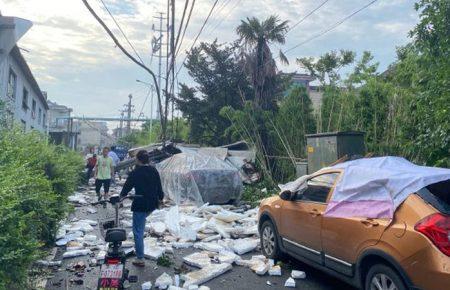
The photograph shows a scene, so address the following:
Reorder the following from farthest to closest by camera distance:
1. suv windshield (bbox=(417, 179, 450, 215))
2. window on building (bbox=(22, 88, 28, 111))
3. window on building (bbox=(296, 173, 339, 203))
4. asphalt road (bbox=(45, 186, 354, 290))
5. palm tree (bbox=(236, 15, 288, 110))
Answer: window on building (bbox=(22, 88, 28, 111)), palm tree (bbox=(236, 15, 288, 110)), asphalt road (bbox=(45, 186, 354, 290)), window on building (bbox=(296, 173, 339, 203)), suv windshield (bbox=(417, 179, 450, 215))

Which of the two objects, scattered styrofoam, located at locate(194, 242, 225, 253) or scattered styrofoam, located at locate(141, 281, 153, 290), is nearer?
scattered styrofoam, located at locate(141, 281, 153, 290)

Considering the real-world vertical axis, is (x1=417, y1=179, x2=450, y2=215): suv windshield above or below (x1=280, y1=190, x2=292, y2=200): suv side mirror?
above

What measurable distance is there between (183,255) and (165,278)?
5.46 feet

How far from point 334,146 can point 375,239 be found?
612 centimetres

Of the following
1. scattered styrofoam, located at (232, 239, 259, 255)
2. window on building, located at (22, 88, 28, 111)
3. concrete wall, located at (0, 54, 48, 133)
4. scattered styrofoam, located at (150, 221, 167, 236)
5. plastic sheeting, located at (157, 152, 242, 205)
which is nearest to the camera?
scattered styrofoam, located at (232, 239, 259, 255)

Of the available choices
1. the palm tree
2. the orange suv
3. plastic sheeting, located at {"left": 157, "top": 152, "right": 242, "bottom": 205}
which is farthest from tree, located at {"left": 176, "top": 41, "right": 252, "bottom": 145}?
the orange suv

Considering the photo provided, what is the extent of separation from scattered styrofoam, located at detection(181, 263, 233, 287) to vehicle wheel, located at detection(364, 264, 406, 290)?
2.35 metres

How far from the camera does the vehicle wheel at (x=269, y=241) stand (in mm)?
7016

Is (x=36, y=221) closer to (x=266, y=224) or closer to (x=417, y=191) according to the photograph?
(x=266, y=224)

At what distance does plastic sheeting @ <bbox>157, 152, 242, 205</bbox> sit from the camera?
42.8 ft

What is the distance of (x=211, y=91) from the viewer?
3047 centimetres

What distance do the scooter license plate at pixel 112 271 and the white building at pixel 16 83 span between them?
20.3 ft

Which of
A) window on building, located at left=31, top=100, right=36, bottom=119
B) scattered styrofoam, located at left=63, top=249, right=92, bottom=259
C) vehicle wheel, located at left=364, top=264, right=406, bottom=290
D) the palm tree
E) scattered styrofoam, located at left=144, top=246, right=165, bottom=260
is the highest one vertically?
the palm tree

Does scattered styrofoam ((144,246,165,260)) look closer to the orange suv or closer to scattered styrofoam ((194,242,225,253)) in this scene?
scattered styrofoam ((194,242,225,253))
